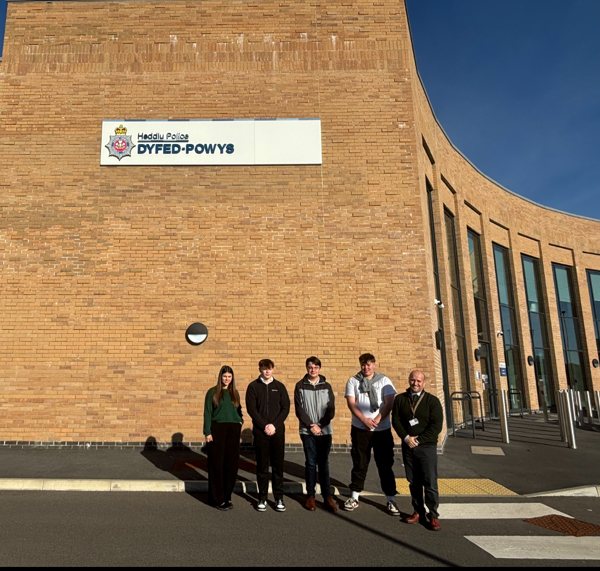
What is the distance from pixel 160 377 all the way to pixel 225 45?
7201mm

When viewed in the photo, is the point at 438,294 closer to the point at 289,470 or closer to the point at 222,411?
the point at 289,470

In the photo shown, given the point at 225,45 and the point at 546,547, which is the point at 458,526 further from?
the point at 225,45

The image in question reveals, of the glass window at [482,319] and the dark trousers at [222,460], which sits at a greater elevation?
the glass window at [482,319]

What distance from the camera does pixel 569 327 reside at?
23.8m

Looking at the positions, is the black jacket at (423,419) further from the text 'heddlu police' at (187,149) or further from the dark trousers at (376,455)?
the text 'heddlu police' at (187,149)

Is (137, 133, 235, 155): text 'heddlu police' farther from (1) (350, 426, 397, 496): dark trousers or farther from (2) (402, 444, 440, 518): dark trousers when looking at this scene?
(2) (402, 444, 440, 518): dark trousers

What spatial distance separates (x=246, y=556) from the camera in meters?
4.23

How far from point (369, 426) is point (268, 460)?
127 centimetres

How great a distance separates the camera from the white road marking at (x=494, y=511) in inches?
224

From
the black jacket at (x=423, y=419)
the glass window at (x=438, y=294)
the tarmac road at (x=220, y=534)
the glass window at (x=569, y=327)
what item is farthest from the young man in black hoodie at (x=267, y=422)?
the glass window at (x=569, y=327)

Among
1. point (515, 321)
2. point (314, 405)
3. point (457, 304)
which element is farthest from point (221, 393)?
point (515, 321)

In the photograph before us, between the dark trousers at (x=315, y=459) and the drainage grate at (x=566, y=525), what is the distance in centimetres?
223

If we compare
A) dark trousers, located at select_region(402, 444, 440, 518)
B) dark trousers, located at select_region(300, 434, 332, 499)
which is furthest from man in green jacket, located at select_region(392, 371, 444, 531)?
dark trousers, located at select_region(300, 434, 332, 499)

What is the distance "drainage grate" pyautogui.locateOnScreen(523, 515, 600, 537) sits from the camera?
202 inches
